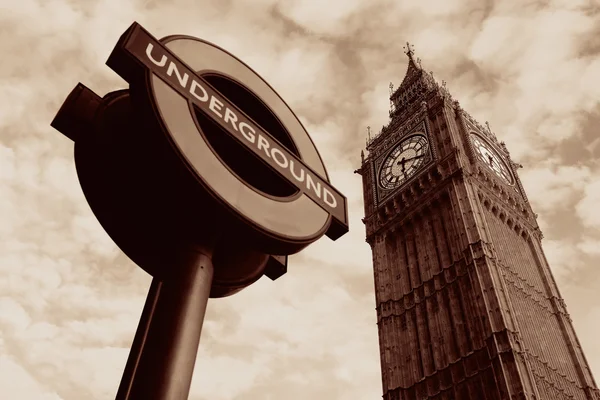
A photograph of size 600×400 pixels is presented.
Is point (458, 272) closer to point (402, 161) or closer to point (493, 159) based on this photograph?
point (402, 161)

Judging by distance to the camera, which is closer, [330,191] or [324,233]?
[324,233]

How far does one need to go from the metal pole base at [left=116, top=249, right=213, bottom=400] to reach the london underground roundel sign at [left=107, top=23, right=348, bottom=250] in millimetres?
572

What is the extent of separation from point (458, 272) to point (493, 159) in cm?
1290

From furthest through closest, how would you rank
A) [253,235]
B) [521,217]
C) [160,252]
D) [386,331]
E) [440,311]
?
[521,217] < [386,331] < [440,311] < [160,252] < [253,235]

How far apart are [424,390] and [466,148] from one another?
17.5 meters

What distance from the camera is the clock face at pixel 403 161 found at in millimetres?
40469

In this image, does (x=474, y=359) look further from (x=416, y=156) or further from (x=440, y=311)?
(x=416, y=156)

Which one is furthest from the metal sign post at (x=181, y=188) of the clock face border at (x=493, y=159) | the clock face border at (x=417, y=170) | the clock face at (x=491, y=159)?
the clock face at (x=491, y=159)

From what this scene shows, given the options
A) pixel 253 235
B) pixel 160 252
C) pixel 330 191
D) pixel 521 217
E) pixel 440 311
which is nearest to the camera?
pixel 253 235

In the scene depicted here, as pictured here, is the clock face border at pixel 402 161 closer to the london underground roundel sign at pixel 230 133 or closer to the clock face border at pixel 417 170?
the clock face border at pixel 417 170

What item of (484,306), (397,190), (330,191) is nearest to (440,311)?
(484,306)

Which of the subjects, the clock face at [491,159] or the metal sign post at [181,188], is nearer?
the metal sign post at [181,188]

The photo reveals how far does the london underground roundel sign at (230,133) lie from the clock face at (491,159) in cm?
3698

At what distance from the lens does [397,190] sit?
133 ft
